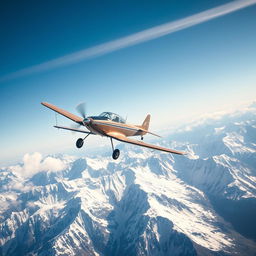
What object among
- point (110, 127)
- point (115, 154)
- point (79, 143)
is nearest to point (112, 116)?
point (110, 127)

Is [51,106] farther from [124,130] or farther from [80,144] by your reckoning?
[124,130]

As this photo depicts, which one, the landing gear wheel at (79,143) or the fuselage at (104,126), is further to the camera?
the landing gear wheel at (79,143)

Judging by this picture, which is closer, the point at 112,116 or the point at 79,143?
the point at 112,116

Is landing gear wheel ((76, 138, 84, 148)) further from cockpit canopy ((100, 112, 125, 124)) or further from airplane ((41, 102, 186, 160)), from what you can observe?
cockpit canopy ((100, 112, 125, 124))

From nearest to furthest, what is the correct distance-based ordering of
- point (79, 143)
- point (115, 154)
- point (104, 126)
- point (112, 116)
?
point (104, 126)
point (115, 154)
point (112, 116)
point (79, 143)

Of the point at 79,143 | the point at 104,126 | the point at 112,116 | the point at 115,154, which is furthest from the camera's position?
the point at 79,143

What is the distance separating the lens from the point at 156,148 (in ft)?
68.0

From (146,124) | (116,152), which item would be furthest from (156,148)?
(146,124)

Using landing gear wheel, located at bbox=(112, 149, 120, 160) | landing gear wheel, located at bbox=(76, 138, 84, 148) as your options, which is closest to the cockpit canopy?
landing gear wheel, located at bbox=(112, 149, 120, 160)

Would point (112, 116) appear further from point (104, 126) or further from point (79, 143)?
point (79, 143)

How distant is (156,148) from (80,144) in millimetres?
11985

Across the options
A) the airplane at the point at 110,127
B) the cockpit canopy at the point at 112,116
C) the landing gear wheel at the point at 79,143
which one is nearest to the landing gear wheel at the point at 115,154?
the airplane at the point at 110,127

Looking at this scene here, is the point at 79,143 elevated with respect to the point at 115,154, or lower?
elevated

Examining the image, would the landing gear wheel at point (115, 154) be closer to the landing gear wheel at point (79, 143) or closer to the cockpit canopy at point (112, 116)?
the cockpit canopy at point (112, 116)
